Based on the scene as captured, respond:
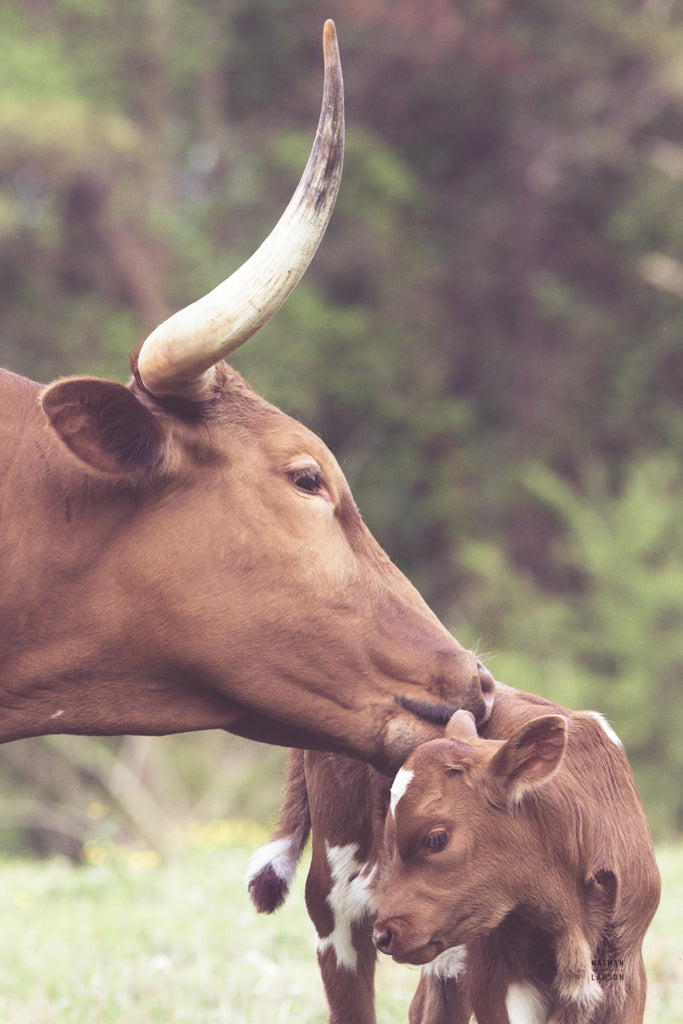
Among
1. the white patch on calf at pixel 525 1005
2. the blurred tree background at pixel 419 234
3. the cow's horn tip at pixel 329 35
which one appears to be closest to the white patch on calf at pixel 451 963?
the white patch on calf at pixel 525 1005

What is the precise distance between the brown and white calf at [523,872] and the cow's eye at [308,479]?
68cm

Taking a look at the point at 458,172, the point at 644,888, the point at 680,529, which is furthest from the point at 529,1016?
the point at 458,172

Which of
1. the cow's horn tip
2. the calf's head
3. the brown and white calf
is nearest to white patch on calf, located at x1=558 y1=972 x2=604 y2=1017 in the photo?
the brown and white calf

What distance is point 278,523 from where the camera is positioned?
3662mm

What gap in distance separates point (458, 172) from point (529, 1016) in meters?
24.9

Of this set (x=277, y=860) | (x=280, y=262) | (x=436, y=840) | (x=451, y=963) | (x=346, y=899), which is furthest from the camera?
(x=277, y=860)

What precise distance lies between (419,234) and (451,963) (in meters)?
24.1

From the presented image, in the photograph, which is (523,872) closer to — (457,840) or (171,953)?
(457,840)

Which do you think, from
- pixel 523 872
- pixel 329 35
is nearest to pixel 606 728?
pixel 523 872

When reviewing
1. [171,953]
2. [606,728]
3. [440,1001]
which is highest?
[606,728]

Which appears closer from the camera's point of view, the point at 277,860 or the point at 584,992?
the point at 584,992

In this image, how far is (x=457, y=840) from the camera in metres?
3.46

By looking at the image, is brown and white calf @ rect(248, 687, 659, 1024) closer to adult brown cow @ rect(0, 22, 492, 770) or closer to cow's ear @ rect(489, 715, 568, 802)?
cow's ear @ rect(489, 715, 568, 802)

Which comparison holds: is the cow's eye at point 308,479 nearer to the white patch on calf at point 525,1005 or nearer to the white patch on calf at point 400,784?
the white patch on calf at point 400,784
